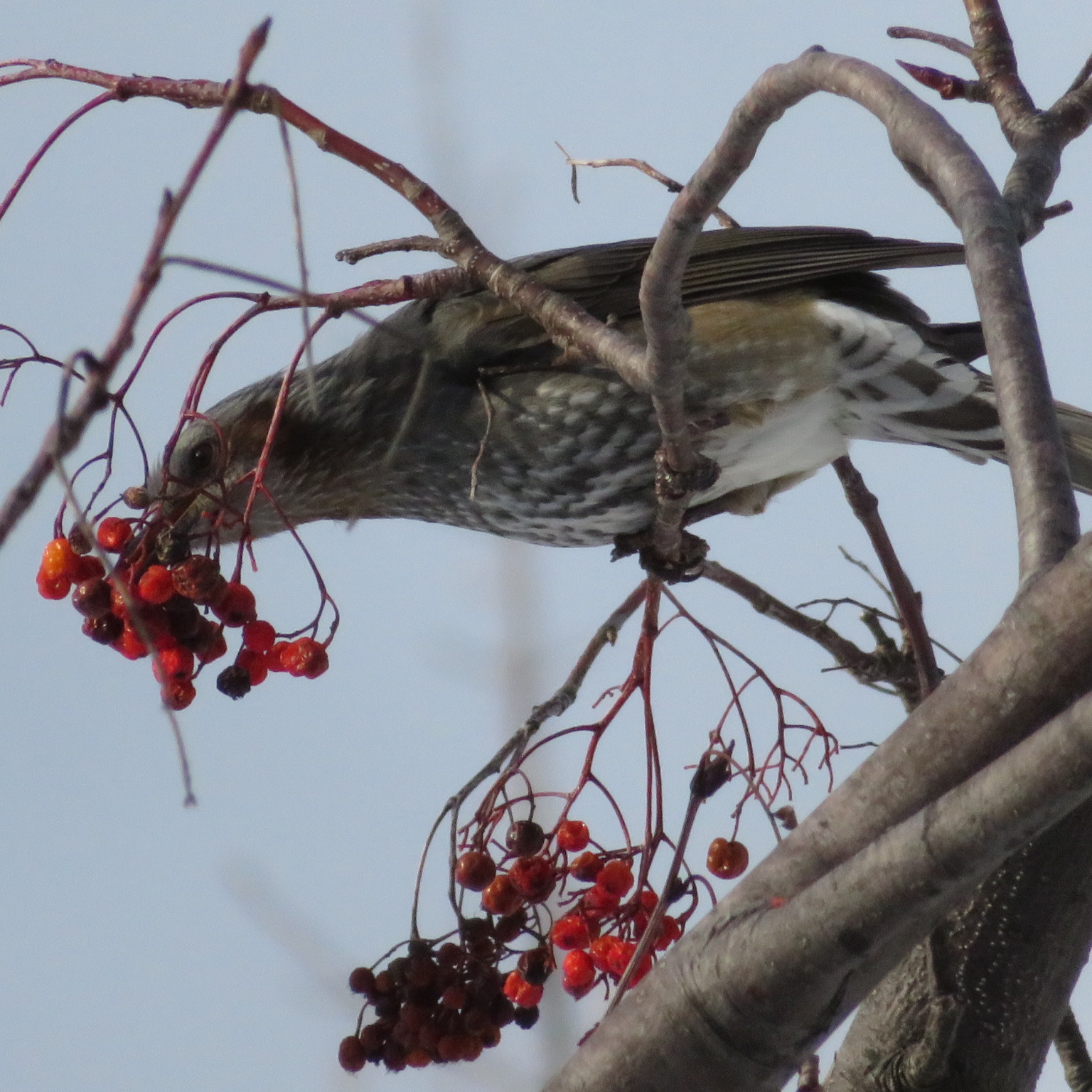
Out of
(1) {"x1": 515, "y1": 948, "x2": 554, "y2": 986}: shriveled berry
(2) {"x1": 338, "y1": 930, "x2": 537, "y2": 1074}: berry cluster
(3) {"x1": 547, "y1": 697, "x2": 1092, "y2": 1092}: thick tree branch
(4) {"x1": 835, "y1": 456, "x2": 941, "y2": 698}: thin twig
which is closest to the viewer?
(3) {"x1": 547, "y1": 697, "x2": 1092, "y2": 1092}: thick tree branch

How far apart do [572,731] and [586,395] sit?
898 mm

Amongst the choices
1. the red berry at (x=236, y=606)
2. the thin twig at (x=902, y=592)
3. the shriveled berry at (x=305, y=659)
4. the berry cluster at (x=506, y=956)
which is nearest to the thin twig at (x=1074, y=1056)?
the thin twig at (x=902, y=592)

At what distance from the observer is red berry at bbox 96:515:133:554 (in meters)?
2.30

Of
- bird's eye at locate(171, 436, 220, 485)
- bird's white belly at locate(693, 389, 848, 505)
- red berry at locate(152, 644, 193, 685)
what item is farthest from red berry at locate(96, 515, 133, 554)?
bird's white belly at locate(693, 389, 848, 505)

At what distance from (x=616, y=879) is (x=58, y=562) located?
1.09 meters

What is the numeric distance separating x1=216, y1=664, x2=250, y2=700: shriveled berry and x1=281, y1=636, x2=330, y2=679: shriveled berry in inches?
2.8

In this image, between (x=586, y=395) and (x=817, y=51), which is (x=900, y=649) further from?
(x=817, y=51)

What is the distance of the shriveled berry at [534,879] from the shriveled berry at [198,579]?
68 cm

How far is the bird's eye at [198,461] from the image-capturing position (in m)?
2.81

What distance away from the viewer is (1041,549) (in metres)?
1.59

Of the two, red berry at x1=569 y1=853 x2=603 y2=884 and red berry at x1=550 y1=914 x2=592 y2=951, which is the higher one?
red berry at x1=569 y1=853 x2=603 y2=884

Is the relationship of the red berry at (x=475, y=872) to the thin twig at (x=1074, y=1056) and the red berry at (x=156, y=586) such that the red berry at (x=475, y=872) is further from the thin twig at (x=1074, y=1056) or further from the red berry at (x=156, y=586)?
the thin twig at (x=1074, y=1056)

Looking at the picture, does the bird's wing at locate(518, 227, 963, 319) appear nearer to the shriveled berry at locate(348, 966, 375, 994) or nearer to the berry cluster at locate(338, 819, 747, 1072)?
the berry cluster at locate(338, 819, 747, 1072)

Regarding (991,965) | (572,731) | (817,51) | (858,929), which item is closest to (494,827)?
(572,731)
